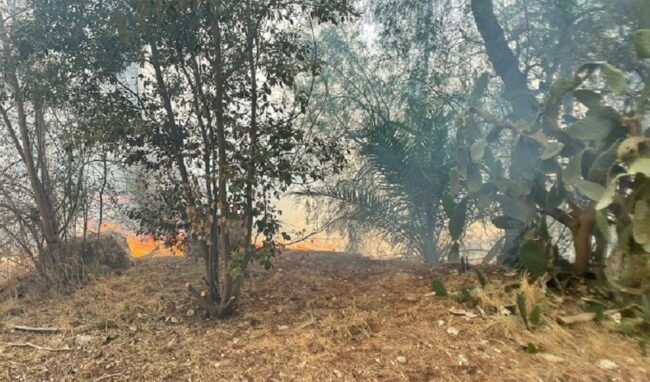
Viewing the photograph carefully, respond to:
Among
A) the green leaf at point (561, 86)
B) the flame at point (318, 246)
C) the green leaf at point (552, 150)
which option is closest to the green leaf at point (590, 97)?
the green leaf at point (561, 86)

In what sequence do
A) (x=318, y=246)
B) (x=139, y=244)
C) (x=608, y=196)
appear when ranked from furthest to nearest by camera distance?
1. (x=318, y=246)
2. (x=139, y=244)
3. (x=608, y=196)

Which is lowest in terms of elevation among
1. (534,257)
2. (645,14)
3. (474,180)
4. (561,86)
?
(534,257)

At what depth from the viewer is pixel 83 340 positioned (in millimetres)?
3188

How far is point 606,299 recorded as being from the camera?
3.13 m

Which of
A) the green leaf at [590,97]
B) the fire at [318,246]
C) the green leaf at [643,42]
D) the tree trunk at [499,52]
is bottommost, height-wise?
the fire at [318,246]

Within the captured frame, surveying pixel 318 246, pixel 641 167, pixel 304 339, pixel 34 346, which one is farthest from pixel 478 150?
pixel 34 346

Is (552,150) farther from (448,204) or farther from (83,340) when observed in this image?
(83,340)

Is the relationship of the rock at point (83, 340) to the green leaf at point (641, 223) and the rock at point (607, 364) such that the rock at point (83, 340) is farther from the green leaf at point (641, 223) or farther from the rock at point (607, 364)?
the green leaf at point (641, 223)

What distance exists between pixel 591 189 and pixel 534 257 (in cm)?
62

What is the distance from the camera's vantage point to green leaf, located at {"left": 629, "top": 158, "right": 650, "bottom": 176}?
2.49 m

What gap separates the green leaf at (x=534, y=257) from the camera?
331cm

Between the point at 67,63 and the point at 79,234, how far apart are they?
5.93 ft

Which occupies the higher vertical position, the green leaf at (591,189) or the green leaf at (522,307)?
the green leaf at (591,189)

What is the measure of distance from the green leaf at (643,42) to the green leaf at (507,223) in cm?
140
